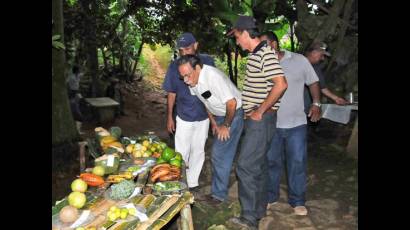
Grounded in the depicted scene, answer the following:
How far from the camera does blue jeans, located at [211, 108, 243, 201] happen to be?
16.4 ft

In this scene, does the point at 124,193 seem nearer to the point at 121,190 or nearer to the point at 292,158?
the point at 121,190

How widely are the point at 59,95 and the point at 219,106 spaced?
438 centimetres

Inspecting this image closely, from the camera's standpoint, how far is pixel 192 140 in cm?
562

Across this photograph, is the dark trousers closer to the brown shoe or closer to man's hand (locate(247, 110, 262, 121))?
man's hand (locate(247, 110, 262, 121))

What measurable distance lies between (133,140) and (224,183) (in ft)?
4.13

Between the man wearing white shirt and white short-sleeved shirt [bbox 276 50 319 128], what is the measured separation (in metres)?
0.52

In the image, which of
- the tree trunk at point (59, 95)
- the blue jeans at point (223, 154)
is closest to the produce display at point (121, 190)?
the blue jeans at point (223, 154)

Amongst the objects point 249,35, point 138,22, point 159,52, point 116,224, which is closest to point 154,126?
point 138,22

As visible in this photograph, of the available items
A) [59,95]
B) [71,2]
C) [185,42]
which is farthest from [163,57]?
[185,42]

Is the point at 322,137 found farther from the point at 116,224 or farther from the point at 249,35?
the point at 116,224

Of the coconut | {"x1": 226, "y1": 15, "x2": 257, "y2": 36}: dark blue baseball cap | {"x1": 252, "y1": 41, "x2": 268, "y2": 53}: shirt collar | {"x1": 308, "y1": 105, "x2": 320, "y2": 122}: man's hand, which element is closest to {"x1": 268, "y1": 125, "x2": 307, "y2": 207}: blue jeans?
{"x1": 308, "y1": 105, "x2": 320, "y2": 122}: man's hand

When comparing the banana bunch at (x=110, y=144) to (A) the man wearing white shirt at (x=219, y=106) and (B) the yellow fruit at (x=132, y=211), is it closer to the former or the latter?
(A) the man wearing white shirt at (x=219, y=106)

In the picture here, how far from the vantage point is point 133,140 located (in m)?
5.33

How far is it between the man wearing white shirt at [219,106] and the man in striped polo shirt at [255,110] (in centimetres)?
35
